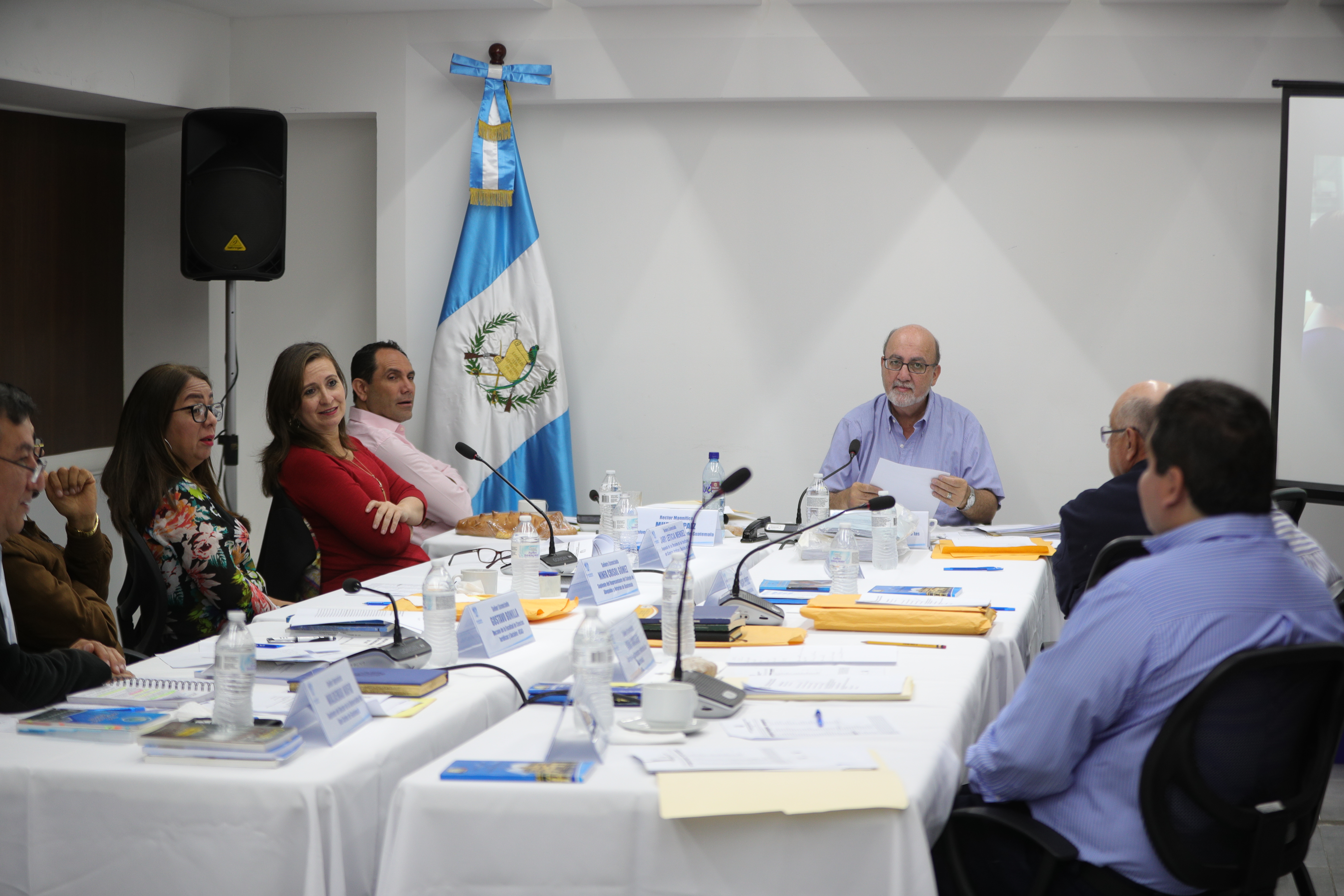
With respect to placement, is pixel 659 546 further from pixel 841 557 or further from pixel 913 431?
pixel 913 431

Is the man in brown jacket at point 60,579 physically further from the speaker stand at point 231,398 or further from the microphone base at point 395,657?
the speaker stand at point 231,398

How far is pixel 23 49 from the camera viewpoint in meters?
4.23

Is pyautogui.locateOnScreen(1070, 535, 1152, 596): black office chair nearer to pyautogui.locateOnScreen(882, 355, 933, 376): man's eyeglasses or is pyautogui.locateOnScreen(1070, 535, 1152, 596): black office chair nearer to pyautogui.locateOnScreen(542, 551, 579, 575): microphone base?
pyautogui.locateOnScreen(542, 551, 579, 575): microphone base

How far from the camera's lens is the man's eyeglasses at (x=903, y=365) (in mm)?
4543

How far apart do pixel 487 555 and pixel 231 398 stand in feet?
6.39

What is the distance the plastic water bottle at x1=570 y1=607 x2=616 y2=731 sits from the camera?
65.8 inches

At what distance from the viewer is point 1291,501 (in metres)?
3.20

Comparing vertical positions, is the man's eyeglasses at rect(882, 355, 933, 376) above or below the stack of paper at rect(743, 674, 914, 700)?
above

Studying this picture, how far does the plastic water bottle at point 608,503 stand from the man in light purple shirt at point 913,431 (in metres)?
1.03

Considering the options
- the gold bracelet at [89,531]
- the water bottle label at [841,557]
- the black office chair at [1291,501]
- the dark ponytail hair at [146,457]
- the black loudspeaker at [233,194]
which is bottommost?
the water bottle label at [841,557]

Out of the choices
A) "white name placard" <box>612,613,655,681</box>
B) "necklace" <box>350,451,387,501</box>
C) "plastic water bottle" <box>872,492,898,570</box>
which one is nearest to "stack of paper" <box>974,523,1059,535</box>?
"plastic water bottle" <box>872,492,898,570</box>

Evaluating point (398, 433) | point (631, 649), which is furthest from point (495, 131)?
point (631, 649)

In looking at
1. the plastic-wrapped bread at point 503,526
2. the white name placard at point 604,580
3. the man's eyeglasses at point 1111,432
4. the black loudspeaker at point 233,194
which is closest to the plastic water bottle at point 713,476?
the plastic-wrapped bread at point 503,526

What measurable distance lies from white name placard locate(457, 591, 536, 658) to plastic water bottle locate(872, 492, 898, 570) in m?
1.30
